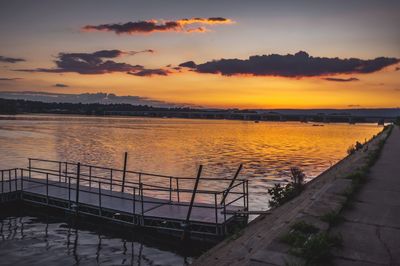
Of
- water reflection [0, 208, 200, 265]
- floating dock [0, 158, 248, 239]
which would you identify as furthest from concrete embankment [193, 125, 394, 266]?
water reflection [0, 208, 200, 265]

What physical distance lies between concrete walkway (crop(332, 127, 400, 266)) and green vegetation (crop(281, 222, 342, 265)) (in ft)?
0.86

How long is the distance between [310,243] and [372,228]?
3289 mm

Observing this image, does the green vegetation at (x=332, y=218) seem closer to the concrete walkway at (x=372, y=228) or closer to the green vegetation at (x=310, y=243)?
the concrete walkway at (x=372, y=228)

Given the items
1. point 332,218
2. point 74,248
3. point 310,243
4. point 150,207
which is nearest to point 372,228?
point 332,218

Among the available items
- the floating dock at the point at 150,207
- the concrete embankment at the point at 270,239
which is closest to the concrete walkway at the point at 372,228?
the concrete embankment at the point at 270,239

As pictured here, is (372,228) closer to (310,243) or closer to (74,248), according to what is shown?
(310,243)

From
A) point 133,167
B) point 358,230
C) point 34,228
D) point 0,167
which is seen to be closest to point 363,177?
point 358,230

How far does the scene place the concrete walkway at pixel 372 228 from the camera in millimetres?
8773

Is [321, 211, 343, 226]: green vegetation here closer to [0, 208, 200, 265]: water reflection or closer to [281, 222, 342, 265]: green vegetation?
[281, 222, 342, 265]: green vegetation

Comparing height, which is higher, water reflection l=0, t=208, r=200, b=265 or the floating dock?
the floating dock

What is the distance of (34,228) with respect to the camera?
1844cm

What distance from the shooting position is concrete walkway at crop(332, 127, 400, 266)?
8.77 meters

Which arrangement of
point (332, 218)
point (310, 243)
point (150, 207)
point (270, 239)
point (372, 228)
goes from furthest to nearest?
point (150, 207)
point (332, 218)
point (372, 228)
point (270, 239)
point (310, 243)

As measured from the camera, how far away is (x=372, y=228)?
11.1 metres
